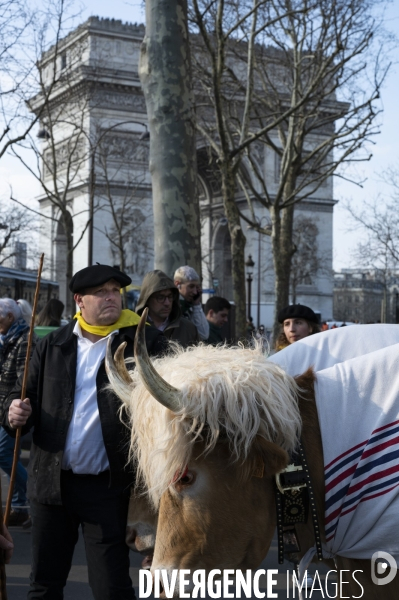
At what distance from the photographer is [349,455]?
294cm

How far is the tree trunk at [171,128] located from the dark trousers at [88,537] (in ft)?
17.7

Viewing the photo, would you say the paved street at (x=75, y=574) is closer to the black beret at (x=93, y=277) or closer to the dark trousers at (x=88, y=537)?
the dark trousers at (x=88, y=537)

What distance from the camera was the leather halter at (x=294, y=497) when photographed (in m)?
2.78

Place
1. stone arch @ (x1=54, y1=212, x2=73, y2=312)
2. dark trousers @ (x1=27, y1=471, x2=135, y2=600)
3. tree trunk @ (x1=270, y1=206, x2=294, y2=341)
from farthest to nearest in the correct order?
1. stone arch @ (x1=54, y1=212, x2=73, y2=312)
2. tree trunk @ (x1=270, y1=206, x2=294, y2=341)
3. dark trousers @ (x1=27, y1=471, x2=135, y2=600)

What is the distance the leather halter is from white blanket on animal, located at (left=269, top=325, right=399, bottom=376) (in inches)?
31.5

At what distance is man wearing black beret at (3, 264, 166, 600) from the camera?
13.4 ft

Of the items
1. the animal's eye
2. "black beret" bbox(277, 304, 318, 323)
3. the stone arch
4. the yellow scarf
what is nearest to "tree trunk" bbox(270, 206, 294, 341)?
"black beret" bbox(277, 304, 318, 323)

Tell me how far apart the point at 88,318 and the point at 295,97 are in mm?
16867

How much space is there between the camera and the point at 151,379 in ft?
8.50

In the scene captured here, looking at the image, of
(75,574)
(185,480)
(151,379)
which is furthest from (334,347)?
(75,574)

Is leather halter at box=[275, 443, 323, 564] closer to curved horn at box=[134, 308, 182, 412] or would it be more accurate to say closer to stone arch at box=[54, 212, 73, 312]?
curved horn at box=[134, 308, 182, 412]

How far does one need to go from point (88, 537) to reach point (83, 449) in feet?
1.47

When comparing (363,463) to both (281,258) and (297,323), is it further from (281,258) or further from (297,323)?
(281,258)

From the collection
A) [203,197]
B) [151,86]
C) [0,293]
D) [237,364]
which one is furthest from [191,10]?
[203,197]
